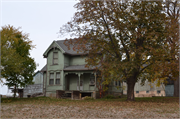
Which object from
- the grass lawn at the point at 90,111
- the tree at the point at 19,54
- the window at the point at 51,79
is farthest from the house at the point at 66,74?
the grass lawn at the point at 90,111

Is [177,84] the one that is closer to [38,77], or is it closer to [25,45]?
[25,45]

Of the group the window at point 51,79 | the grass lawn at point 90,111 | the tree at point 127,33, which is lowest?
the grass lawn at point 90,111

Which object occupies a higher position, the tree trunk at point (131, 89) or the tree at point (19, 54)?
the tree at point (19, 54)

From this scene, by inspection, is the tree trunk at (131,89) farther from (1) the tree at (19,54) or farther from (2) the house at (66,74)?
(1) the tree at (19,54)

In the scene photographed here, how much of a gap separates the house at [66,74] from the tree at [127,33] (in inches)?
333

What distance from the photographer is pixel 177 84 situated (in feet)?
92.8

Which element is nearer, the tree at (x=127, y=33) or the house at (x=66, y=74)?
the tree at (x=127, y=33)

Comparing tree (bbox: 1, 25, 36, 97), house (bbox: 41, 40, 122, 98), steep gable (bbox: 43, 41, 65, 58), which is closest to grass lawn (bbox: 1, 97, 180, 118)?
tree (bbox: 1, 25, 36, 97)

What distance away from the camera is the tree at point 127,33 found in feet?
59.0

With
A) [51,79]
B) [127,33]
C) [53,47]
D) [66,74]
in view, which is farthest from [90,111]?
[53,47]

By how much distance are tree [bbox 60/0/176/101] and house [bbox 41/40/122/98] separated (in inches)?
333

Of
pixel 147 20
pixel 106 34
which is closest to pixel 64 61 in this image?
pixel 106 34

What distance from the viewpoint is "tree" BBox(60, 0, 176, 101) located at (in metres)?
18.0

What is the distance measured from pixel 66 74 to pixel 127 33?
42.6 feet
